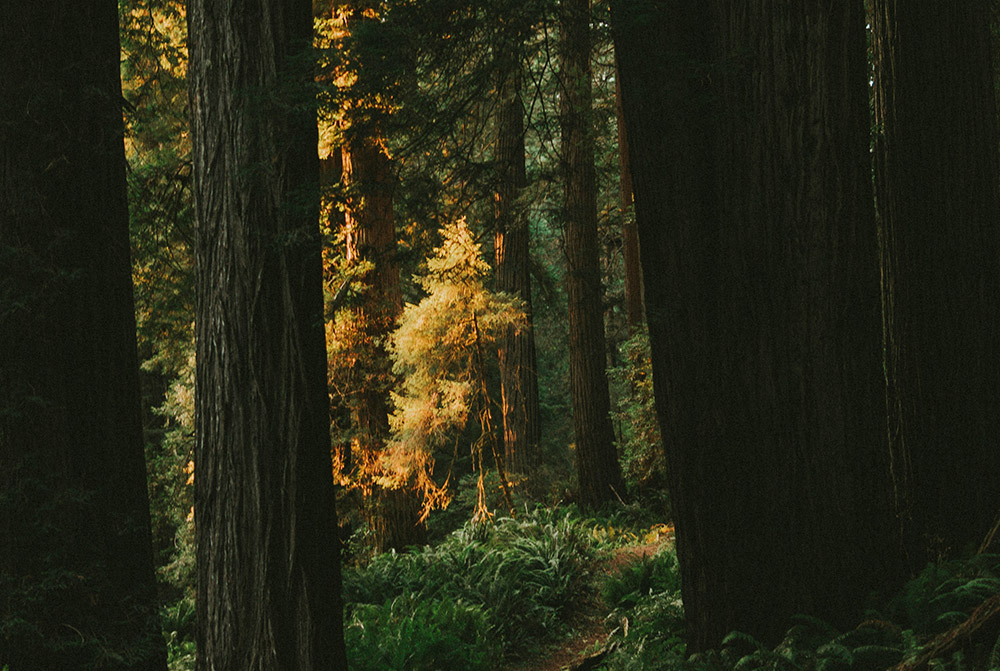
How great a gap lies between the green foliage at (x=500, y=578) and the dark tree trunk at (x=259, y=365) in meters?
3.23

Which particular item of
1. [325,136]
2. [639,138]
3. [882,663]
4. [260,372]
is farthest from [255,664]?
[325,136]

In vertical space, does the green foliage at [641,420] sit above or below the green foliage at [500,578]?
above

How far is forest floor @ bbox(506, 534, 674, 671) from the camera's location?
6748mm

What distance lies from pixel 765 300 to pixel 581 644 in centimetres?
475

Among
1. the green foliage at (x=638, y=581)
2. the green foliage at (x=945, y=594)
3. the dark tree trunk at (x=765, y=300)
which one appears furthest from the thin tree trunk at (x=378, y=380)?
the green foliage at (x=945, y=594)

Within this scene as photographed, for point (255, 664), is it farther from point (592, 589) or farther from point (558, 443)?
point (558, 443)

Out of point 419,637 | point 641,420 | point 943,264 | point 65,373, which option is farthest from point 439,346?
point 943,264

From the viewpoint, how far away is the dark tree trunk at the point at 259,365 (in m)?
3.96

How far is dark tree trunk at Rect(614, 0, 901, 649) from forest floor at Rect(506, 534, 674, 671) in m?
2.57

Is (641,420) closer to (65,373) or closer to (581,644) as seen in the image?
(581,644)

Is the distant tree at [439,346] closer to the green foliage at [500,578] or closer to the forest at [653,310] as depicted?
the green foliage at [500,578]

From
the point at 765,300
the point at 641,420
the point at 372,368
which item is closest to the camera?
the point at 765,300

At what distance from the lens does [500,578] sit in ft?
26.4

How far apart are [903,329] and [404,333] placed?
641 cm
